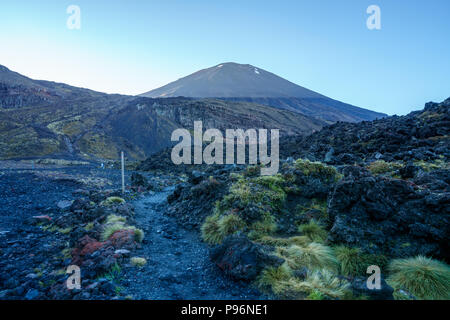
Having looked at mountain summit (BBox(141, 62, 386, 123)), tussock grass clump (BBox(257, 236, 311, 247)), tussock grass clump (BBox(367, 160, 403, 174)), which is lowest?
tussock grass clump (BBox(257, 236, 311, 247))

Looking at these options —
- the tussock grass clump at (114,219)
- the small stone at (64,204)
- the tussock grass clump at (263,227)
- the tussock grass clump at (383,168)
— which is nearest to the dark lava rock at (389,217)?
the tussock grass clump at (263,227)

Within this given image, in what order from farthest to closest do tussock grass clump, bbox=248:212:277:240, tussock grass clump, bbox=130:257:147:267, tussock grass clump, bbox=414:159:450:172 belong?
tussock grass clump, bbox=414:159:450:172
tussock grass clump, bbox=248:212:277:240
tussock grass clump, bbox=130:257:147:267

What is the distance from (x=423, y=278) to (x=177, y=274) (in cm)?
379

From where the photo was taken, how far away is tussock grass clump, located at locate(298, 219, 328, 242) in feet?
17.8

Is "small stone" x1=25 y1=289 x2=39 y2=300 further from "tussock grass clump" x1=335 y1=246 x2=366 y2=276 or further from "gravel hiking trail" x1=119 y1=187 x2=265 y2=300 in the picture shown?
"tussock grass clump" x1=335 y1=246 x2=366 y2=276

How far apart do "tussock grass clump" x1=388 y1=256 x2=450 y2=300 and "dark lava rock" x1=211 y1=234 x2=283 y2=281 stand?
1.75 metres

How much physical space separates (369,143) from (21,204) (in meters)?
16.6

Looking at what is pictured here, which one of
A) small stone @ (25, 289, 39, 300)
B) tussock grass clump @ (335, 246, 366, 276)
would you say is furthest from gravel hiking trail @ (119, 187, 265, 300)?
tussock grass clump @ (335, 246, 366, 276)

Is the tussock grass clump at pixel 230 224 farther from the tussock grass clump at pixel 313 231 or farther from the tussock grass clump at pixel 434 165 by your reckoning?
the tussock grass clump at pixel 434 165

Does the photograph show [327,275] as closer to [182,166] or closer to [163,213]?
[163,213]

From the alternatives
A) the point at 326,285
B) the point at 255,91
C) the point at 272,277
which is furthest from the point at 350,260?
the point at 255,91

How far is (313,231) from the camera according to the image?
568cm
